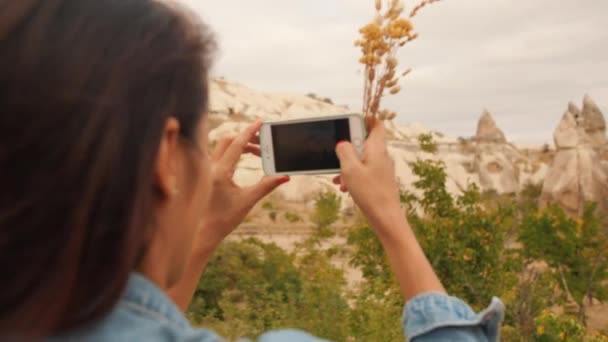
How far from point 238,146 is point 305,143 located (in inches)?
6.1

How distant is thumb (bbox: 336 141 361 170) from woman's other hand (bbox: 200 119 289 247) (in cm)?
19

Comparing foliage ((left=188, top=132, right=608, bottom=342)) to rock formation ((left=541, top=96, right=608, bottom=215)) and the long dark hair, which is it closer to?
the long dark hair

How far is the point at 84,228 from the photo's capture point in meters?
0.52

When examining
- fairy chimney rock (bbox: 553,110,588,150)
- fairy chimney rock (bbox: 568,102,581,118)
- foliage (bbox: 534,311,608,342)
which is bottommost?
foliage (bbox: 534,311,608,342)

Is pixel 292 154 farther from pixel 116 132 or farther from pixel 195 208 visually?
pixel 116 132

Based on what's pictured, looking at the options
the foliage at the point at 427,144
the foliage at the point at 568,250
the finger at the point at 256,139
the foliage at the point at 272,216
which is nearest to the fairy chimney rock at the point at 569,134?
the foliage at the point at 272,216

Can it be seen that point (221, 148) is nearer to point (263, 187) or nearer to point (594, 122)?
point (263, 187)

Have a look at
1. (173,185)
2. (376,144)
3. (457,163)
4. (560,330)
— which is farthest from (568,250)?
(457,163)

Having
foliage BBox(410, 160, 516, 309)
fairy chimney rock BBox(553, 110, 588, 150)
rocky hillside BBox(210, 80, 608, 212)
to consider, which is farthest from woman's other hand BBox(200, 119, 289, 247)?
fairy chimney rock BBox(553, 110, 588, 150)

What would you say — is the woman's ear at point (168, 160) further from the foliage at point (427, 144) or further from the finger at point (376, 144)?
the foliage at point (427, 144)

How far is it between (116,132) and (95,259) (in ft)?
0.34

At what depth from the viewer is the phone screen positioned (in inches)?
52.7

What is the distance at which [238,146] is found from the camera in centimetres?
131

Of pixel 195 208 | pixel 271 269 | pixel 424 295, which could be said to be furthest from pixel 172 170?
pixel 271 269
